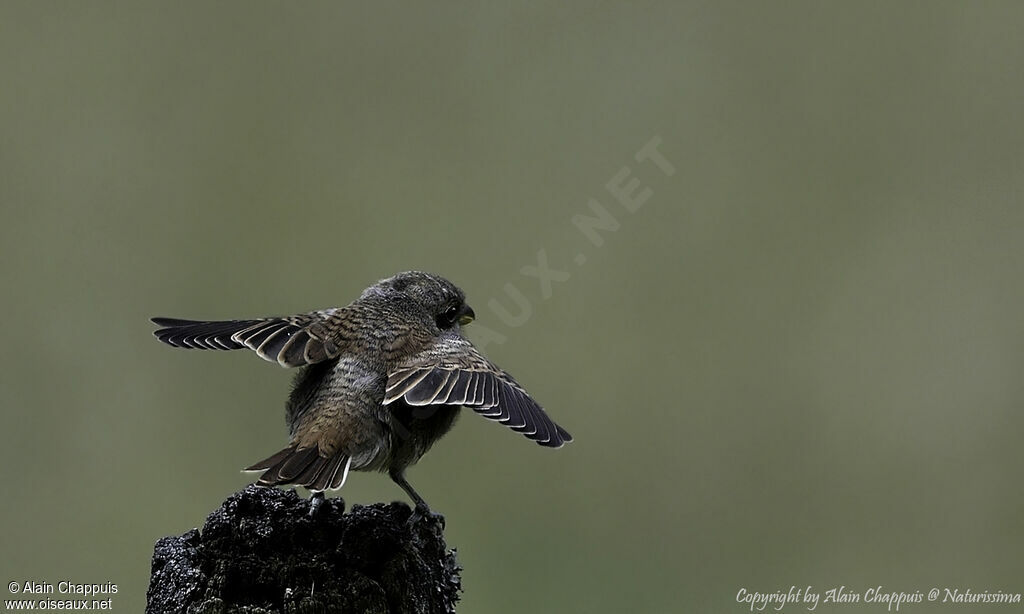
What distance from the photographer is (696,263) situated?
900cm

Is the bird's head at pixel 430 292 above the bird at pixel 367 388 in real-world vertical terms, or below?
above

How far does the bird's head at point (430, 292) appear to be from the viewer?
5414 millimetres

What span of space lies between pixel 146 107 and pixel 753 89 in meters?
4.85

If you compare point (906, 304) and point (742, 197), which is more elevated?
point (742, 197)

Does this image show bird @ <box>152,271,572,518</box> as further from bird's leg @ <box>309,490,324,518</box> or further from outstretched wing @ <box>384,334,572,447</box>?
bird's leg @ <box>309,490,324,518</box>

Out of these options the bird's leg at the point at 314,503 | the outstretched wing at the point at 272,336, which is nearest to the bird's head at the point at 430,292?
the outstretched wing at the point at 272,336

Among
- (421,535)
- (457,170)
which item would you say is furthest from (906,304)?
(421,535)

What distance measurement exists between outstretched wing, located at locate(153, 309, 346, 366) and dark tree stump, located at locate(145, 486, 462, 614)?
1.03 m

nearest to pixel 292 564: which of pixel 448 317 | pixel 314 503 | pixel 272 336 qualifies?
pixel 314 503

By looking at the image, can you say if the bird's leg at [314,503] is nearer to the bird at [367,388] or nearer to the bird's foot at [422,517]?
the bird at [367,388]

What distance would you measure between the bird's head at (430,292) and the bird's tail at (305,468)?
3.80ft

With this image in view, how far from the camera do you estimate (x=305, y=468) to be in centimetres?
424

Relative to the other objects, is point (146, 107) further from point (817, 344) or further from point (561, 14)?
point (817, 344)

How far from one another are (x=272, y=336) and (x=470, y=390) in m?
0.92
